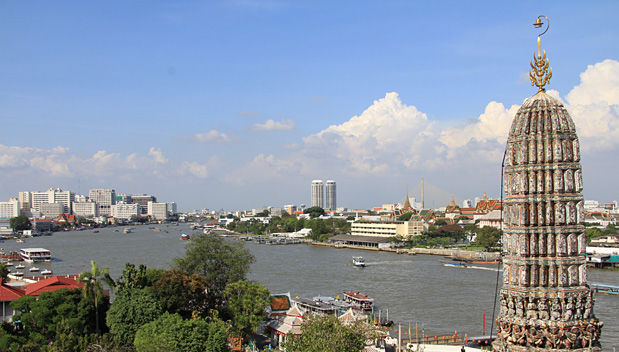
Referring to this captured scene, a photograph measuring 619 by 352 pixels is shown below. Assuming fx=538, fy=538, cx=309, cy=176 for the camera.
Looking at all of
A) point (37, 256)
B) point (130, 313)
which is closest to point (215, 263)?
point (130, 313)

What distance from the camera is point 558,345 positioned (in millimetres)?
7809

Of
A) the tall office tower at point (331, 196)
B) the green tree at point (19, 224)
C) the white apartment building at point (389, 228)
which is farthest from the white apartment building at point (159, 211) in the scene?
the white apartment building at point (389, 228)

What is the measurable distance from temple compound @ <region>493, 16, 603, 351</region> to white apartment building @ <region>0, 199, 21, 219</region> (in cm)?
16140

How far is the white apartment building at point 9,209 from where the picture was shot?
14676 centimetres

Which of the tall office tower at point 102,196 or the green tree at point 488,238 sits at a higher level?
the tall office tower at point 102,196

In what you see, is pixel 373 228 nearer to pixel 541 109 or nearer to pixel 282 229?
pixel 282 229

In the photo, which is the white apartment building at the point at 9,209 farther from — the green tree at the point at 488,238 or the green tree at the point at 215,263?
the green tree at the point at 215,263

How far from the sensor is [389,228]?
216 feet

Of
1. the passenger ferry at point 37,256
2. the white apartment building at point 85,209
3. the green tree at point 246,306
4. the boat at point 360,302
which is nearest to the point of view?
the green tree at point 246,306

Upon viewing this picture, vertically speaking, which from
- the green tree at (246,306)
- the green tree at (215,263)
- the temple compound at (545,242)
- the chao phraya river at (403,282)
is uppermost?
the temple compound at (545,242)

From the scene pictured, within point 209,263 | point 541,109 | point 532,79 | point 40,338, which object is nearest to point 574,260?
point 541,109

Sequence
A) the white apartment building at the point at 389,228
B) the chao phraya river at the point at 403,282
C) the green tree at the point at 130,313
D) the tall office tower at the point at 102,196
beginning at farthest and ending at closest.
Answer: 1. the tall office tower at the point at 102,196
2. the white apartment building at the point at 389,228
3. the chao phraya river at the point at 403,282
4. the green tree at the point at 130,313

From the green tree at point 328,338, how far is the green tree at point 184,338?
5.61 feet

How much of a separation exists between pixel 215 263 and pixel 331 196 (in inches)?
6971
